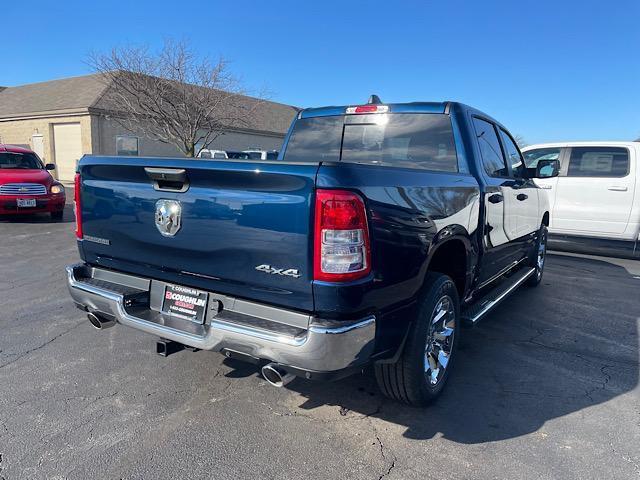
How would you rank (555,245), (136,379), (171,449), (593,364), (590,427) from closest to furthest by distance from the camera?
(171,449) < (590,427) < (136,379) < (593,364) < (555,245)

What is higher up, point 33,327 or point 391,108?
point 391,108

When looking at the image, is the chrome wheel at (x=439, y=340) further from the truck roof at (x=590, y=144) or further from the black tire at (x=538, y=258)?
the truck roof at (x=590, y=144)

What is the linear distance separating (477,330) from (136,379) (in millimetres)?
3178

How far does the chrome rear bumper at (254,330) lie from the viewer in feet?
7.42

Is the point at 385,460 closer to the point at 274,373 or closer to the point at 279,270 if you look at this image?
the point at 274,373

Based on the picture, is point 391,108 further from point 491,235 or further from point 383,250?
point 383,250

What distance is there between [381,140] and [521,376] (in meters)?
2.21

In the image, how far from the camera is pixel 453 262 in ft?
11.3

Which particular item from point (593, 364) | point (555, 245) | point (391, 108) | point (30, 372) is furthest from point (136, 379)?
point (555, 245)

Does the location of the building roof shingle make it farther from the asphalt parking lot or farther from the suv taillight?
the suv taillight

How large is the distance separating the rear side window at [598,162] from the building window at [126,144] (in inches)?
854

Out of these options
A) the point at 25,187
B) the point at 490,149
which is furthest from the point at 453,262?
the point at 25,187

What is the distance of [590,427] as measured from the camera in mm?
2982

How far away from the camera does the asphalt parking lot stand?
8.28ft
